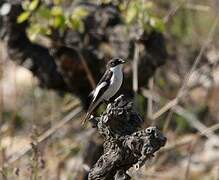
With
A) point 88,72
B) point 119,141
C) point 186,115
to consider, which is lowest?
point 186,115

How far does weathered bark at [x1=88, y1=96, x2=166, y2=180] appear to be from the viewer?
12.2 ft

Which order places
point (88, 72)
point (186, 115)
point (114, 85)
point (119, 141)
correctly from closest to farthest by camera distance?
point (119, 141), point (114, 85), point (88, 72), point (186, 115)

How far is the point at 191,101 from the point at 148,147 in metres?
8.82

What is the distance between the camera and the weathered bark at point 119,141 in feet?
12.2

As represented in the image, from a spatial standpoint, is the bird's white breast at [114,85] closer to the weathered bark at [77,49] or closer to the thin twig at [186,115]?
the weathered bark at [77,49]

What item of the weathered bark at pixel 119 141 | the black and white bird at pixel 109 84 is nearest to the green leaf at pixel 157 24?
the black and white bird at pixel 109 84

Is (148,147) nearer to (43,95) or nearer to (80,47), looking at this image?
(80,47)

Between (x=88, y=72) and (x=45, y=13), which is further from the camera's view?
(x=88, y=72)

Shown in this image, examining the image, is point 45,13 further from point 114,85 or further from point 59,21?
point 114,85

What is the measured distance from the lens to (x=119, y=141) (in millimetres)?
3805

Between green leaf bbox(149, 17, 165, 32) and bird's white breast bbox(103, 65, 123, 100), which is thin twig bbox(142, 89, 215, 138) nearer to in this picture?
green leaf bbox(149, 17, 165, 32)

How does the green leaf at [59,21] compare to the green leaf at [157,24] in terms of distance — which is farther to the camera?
the green leaf at [59,21]

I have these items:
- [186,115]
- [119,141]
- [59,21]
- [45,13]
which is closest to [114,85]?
[119,141]

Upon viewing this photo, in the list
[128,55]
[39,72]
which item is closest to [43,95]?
[39,72]
